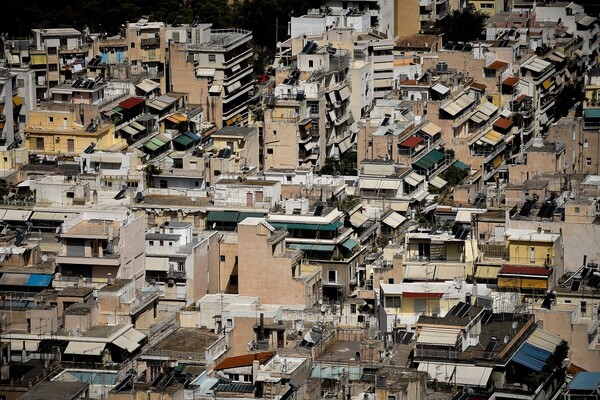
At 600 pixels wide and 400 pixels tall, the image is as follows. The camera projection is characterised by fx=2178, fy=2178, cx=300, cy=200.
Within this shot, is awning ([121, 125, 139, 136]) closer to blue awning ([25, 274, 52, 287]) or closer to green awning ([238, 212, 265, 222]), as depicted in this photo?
green awning ([238, 212, 265, 222])

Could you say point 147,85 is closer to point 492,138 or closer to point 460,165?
point 460,165

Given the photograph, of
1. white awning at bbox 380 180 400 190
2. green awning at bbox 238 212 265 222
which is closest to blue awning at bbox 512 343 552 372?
green awning at bbox 238 212 265 222

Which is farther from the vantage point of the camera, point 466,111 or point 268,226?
point 466,111

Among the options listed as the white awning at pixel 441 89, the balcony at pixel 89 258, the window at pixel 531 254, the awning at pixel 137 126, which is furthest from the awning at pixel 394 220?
the awning at pixel 137 126

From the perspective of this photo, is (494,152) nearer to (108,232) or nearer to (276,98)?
(276,98)

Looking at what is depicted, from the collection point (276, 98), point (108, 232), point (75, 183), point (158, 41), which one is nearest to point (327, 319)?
point (108, 232)
